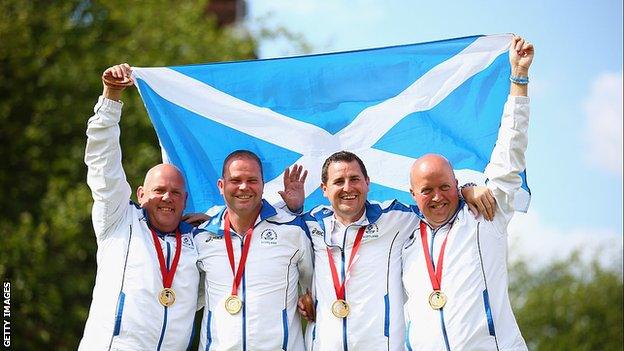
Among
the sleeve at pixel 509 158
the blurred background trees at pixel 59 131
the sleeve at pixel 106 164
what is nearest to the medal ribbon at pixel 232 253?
the sleeve at pixel 106 164

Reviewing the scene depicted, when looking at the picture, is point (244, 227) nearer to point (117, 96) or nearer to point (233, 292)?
point (233, 292)

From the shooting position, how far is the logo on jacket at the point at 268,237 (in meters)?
7.30

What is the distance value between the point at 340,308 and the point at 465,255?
101 cm

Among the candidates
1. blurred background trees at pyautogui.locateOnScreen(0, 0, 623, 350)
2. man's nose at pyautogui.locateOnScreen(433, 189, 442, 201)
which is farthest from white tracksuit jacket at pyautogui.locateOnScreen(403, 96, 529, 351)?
blurred background trees at pyautogui.locateOnScreen(0, 0, 623, 350)

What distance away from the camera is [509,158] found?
22.6ft

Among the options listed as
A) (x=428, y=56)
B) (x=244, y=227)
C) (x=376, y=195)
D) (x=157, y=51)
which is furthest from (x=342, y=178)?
(x=157, y=51)

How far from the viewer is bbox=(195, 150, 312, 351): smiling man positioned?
701cm

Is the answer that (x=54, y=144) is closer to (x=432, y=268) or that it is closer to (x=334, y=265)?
(x=334, y=265)

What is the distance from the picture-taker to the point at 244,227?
293 inches

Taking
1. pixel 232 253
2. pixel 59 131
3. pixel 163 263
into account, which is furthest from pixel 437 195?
pixel 59 131

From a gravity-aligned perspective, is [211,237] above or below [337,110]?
below

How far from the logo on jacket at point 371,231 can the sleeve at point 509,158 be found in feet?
3.00

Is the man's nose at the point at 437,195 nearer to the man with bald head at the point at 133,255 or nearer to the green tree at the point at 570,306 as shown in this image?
the man with bald head at the point at 133,255

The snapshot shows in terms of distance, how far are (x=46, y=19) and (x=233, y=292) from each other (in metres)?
11.6
